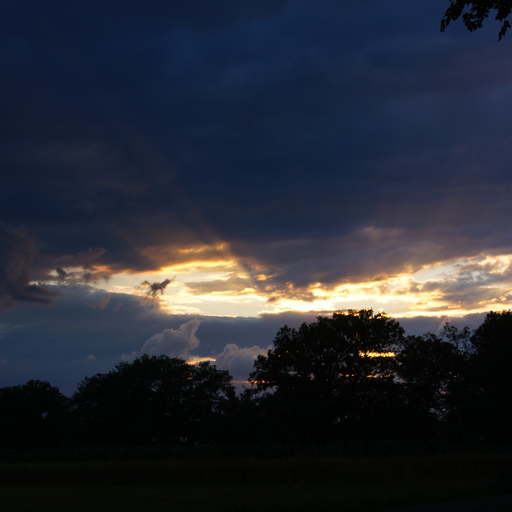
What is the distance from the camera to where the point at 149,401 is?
6100 cm

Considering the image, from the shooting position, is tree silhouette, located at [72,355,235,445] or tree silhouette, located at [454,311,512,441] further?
tree silhouette, located at [72,355,235,445]

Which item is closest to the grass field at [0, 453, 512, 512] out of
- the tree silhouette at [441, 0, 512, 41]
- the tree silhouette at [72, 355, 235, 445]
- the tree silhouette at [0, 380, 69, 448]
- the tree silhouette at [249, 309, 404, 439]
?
the tree silhouette at [441, 0, 512, 41]

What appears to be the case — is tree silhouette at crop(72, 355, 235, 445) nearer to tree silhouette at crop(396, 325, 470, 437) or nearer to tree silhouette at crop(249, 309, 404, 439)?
tree silhouette at crop(249, 309, 404, 439)

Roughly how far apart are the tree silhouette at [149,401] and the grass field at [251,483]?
27.9 m

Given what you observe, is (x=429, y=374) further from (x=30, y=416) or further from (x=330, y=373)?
(x=30, y=416)

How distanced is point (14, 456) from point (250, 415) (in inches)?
925

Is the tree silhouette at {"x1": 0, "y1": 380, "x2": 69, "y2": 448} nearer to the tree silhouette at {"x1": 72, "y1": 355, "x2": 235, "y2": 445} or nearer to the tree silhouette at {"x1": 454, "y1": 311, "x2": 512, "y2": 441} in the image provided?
the tree silhouette at {"x1": 72, "y1": 355, "x2": 235, "y2": 445}

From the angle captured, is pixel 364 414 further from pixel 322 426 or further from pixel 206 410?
pixel 206 410

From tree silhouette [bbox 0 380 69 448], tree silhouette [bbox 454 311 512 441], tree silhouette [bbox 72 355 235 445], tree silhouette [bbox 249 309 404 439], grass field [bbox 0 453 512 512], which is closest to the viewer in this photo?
grass field [bbox 0 453 512 512]

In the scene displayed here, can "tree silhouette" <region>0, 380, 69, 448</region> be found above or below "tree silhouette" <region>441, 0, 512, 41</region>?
below

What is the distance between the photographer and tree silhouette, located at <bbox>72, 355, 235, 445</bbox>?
57219 millimetres

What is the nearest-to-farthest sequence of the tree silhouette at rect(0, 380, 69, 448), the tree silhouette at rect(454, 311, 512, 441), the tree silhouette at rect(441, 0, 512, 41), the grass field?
the tree silhouette at rect(441, 0, 512, 41) → the grass field → the tree silhouette at rect(454, 311, 512, 441) → the tree silhouette at rect(0, 380, 69, 448)

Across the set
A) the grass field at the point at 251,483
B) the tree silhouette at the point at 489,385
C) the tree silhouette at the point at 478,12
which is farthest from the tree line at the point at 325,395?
the tree silhouette at the point at 478,12

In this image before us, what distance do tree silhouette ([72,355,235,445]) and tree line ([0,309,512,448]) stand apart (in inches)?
5.4
